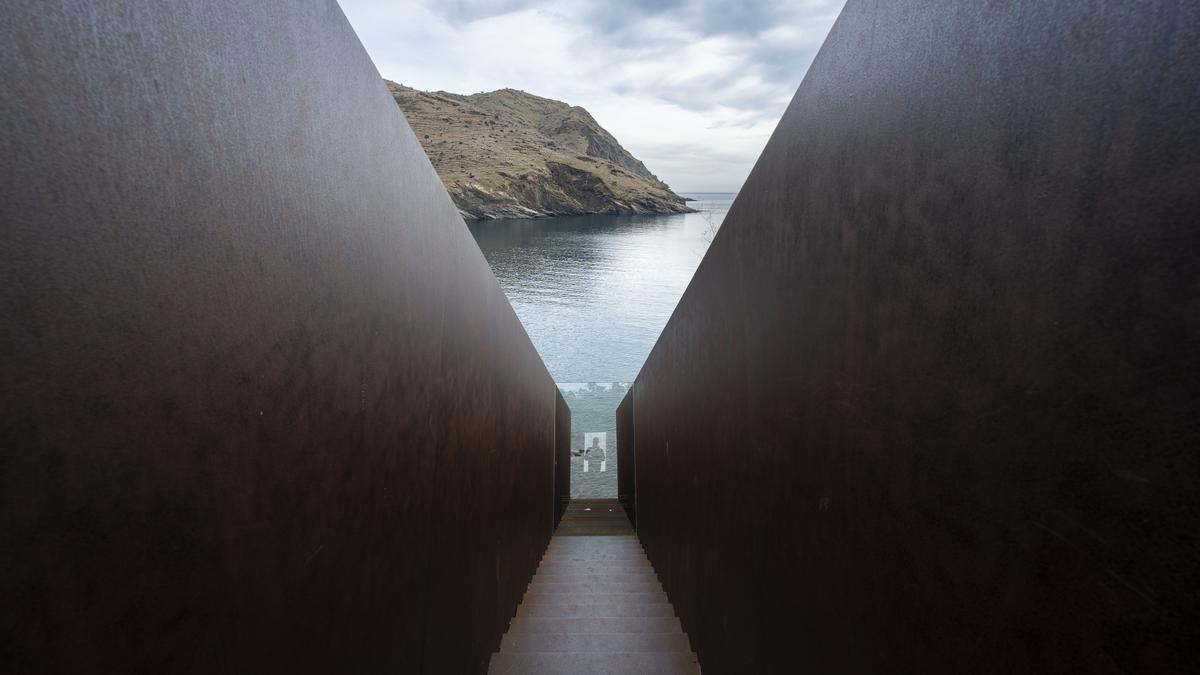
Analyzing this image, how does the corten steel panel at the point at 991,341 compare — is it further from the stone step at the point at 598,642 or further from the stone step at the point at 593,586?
the stone step at the point at 593,586

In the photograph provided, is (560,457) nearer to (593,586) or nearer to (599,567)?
(599,567)

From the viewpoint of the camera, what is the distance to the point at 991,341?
0.79 m

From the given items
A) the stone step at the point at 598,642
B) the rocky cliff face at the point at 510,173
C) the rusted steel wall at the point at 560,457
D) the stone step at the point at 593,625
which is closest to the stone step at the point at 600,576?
the stone step at the point at 593,625

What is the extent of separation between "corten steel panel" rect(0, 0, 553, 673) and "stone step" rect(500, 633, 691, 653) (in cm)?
185

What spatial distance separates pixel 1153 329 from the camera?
1.87 feet

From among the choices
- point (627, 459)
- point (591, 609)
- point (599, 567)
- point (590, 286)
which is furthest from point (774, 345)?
point (590, 286)

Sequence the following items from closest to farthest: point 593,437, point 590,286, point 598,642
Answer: point 598,642 → point 593,437 → point 590,286

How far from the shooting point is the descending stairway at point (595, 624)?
302cm

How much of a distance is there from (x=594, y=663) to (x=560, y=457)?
6.04 m

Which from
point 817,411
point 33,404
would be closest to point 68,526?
point 33,404

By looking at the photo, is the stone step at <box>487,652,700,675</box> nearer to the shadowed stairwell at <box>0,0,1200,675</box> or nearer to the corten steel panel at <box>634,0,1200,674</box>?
the shadowed stairwell at <box>0,0,1200,675</box>

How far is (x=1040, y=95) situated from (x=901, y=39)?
16.0 inches

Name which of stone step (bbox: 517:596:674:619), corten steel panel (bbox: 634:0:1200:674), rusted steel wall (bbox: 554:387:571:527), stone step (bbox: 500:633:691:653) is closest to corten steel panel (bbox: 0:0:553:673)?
corten steel panel (bbox: 634:0:1200:674)

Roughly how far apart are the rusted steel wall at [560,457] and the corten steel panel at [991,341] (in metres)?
6.88
